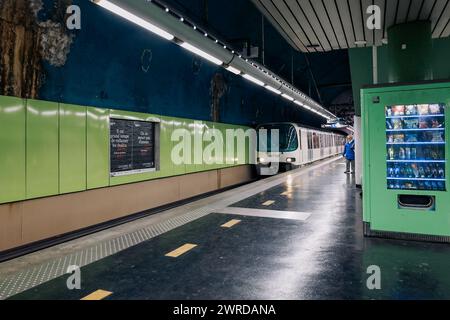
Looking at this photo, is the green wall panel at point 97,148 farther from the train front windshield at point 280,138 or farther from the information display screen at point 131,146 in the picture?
the train front windshield at point 280,138

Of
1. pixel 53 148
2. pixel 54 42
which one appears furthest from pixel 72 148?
pixel 54 42

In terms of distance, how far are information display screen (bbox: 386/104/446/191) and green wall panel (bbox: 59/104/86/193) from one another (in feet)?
15.9

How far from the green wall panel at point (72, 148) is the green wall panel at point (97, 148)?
114 millimetres

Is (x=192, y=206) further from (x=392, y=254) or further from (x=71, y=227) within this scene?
(x=392, y=254)

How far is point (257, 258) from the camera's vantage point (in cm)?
397

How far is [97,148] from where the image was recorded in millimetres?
5816

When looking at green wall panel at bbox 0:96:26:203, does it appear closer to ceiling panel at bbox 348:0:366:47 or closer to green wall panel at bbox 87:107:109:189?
green wall panel at bbox 87:107:109:189

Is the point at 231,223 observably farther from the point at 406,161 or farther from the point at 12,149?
the point at 12,149

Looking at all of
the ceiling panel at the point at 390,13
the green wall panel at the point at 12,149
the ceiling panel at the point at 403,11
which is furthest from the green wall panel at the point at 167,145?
the ceiling panel at the point at 403,11

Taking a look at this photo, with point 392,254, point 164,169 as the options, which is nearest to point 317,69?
point 164,169

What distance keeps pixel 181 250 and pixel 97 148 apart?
2.67m

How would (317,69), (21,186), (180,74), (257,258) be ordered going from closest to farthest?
1. (257,258)
2. (21,186)
3. (180,74)
4. (317,69)

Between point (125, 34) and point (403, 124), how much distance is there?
5.43 m

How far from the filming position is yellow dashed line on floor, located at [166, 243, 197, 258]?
13.5 ft
